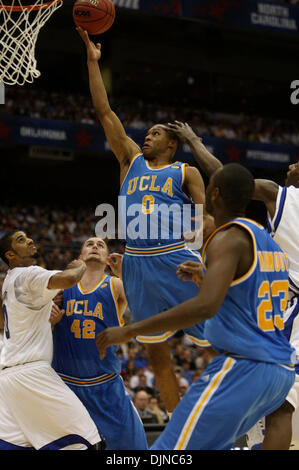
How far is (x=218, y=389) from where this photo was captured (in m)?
2.92

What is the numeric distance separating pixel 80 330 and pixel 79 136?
12254mm

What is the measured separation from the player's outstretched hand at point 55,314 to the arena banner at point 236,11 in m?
13.1

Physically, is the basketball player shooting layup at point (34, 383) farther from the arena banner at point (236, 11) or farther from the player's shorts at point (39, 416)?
the arena banner at point (236, 11)

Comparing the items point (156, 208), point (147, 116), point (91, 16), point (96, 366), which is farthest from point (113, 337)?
point (147, 116)

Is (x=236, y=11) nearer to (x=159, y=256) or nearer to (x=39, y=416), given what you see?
(x=159, y=256)

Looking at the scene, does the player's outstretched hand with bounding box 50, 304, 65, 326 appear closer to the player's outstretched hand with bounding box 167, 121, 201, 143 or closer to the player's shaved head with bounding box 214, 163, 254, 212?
the player's outstretched hand with bounding box 167, 121, 201, 143

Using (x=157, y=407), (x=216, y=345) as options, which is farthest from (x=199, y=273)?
(x=157, y=407)

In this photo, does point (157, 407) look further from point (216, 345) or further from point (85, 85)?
point (85, 85)

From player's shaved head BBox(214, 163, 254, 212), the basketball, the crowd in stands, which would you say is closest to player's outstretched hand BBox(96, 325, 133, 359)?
player's shaved head BBox(214, 163, 254, 212)

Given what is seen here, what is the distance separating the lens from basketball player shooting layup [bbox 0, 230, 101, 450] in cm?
438

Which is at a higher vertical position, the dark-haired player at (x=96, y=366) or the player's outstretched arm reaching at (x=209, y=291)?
the player's outstretched arm reaching at (x=209, y=291)

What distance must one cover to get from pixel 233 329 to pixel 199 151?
1.68 meters

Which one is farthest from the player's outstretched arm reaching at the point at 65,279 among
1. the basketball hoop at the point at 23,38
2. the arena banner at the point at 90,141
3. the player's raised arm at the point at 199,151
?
the arena banner at the point at 90,141

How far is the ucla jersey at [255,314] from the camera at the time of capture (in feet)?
9.79
